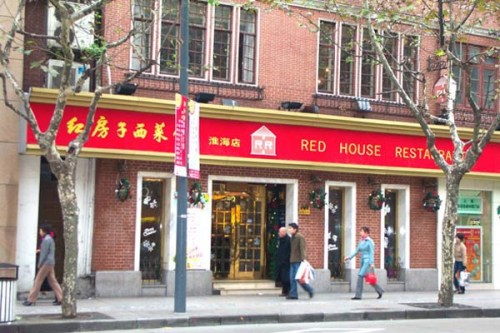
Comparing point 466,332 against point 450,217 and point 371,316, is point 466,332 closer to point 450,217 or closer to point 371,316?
point 371,316

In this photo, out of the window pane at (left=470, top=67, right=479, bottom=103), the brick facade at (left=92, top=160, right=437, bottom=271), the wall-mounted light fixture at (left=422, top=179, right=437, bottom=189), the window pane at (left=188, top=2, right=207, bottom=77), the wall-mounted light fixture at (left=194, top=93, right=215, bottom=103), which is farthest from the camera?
the window pane at (left=470, top=67, right=479, bottom=103)

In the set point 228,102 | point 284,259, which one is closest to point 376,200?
point 284,259

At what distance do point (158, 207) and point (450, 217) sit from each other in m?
7.13

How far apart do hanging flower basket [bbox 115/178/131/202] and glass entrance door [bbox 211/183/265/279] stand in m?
2.98

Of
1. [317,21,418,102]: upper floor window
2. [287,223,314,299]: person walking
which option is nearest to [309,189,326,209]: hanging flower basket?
[287,223,314,299]: person walking

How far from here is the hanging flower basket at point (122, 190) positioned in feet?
59.1

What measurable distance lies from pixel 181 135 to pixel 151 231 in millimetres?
5042

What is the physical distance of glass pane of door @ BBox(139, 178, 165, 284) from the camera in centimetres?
1891

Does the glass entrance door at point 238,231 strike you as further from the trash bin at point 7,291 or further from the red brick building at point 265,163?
the trash bin at point 7,291

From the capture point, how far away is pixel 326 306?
55.6 feet

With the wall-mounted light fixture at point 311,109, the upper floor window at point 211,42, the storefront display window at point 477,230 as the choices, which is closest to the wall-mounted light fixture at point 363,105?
the wall-mounted light fixture at point 311,109

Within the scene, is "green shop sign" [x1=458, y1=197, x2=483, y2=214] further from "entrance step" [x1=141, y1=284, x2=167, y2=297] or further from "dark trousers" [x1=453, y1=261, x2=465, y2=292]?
"entrance step" [x1=141, y1=284, x2=167, y2=297]

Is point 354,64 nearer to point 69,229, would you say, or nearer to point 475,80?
point 475,80

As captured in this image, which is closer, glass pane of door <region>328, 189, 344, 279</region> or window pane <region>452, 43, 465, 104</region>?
glass pane of door <region>328, 189, 344, 279</region>
